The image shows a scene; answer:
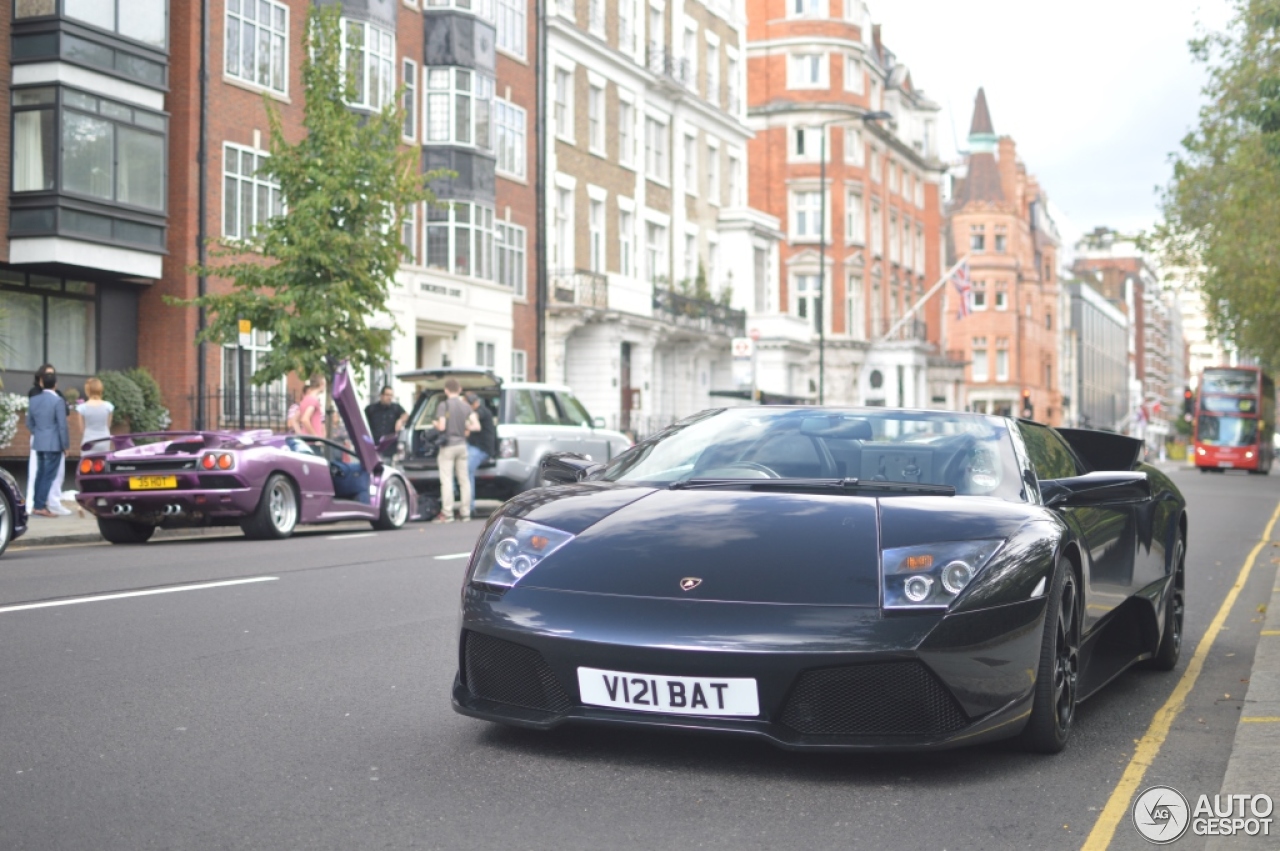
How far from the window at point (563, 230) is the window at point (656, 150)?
623 centimetres

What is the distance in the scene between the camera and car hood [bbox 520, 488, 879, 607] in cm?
507

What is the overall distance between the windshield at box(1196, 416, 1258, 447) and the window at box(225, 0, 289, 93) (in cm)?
4240

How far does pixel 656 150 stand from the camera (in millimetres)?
51188

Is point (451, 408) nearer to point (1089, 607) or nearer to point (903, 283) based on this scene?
point (1089, 607)

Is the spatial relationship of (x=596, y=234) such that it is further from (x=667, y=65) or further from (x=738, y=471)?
(x=738, y=471)

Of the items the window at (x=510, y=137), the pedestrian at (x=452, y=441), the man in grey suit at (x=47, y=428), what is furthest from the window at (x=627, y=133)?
the man in grey suit at (x=47, y=428)

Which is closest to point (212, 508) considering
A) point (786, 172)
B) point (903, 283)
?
point (786, 172)

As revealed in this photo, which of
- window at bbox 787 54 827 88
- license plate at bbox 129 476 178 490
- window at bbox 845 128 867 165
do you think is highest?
window at bbox 787 54 827 88

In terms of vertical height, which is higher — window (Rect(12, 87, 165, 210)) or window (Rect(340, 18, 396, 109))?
window (Rect(340, 18, 396, 109))

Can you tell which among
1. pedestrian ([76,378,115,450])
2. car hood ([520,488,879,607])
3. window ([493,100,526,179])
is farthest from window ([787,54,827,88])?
car hood ([520,488,879,607])

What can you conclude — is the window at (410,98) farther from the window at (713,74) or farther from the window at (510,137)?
the window at (713,74)

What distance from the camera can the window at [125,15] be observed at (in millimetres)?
26094

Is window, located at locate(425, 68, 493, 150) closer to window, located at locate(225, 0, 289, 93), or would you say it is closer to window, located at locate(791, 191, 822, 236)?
window, located at locate(225, 0, 289, 93)

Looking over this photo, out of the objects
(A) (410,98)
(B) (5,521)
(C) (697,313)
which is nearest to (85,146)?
Answer: (A) (410,98)
